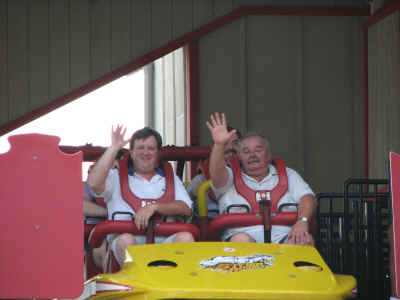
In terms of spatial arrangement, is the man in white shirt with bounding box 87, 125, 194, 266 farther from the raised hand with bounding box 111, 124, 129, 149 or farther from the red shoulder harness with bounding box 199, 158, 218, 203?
the red shoulder harness with bounding box 199, 158, 218, 203

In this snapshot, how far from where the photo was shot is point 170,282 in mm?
3020

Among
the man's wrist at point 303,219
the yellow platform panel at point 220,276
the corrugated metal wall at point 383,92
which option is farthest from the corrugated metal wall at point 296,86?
the yellow platform panel at point 220,276

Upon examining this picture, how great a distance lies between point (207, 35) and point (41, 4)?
213cm

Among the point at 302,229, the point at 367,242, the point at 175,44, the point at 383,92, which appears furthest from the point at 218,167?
the point at 175,44

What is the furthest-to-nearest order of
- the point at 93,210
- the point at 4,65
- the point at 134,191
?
the point at 4,65 < the point at 93,210 < the point at 134,191

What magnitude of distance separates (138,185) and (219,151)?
1.85 feet

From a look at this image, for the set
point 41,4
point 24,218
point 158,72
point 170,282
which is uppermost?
point 41,4

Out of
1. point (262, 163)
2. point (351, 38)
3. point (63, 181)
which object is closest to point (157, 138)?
point (262, 163)

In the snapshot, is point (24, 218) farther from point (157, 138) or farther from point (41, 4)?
point (41, 4)

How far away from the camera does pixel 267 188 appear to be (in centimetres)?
432

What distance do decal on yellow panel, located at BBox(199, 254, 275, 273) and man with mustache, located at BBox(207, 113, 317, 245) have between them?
1.94ft

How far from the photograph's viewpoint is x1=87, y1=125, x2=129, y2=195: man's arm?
387cm

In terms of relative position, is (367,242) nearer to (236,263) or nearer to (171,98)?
(236,263)

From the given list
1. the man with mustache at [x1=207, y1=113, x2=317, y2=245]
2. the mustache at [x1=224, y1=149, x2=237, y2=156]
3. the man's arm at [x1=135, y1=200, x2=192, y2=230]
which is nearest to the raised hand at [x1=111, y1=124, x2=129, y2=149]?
the man's arm at [x1=135, y1=200, x2=192, y2=230]
